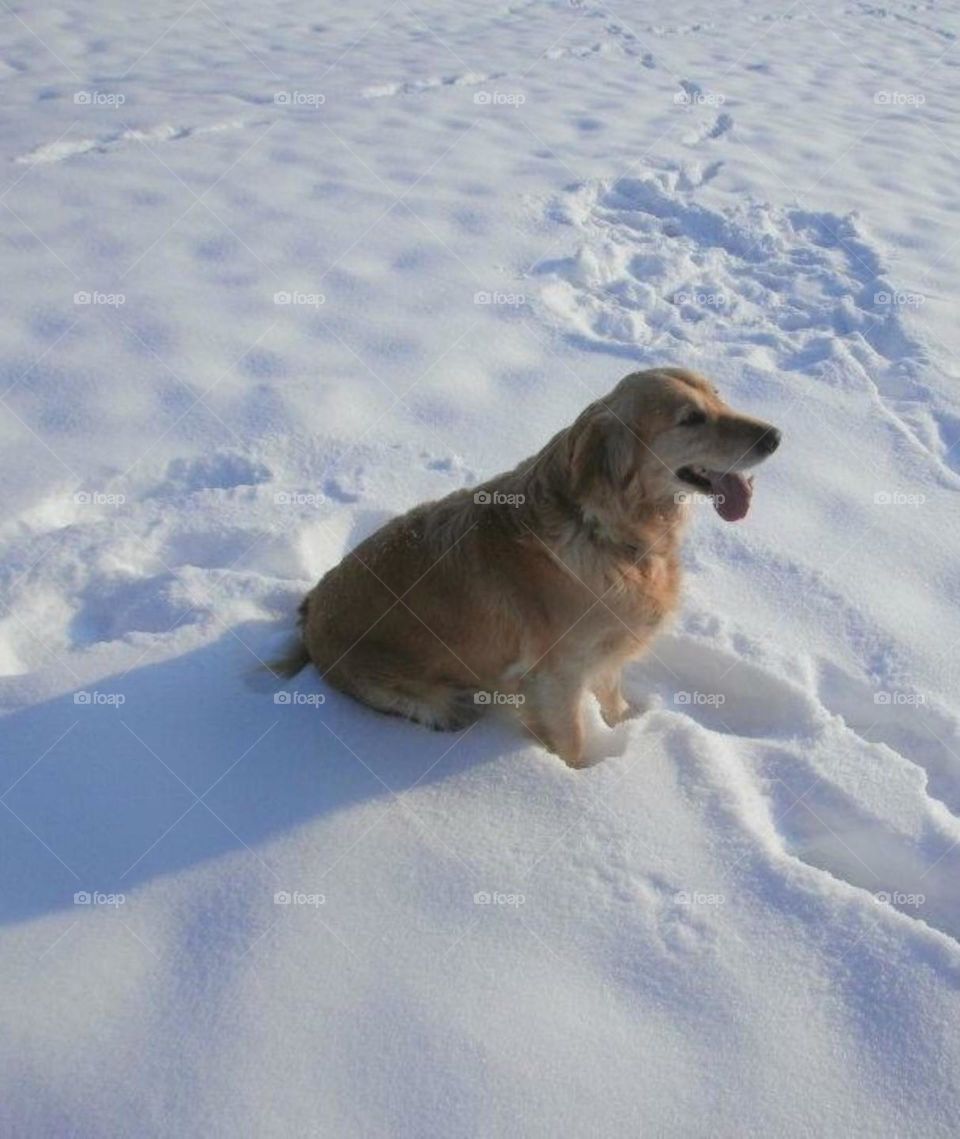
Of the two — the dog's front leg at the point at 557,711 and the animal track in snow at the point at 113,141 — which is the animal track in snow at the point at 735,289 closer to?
the dog's front leg at the point at 557,711

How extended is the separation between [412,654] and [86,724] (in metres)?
1.12

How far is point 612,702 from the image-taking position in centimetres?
360

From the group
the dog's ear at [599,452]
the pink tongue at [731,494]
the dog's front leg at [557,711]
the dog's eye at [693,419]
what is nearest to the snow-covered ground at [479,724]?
the dog's front leg at [557,711]

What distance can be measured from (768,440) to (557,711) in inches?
45.7

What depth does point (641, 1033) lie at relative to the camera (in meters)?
2.32

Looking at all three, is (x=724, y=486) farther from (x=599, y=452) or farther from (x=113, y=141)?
(x=113, y=141)

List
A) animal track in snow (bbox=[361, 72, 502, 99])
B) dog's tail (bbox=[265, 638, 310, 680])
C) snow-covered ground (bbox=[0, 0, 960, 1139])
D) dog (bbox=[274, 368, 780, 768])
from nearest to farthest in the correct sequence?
1. snow-covered ground (bbox=[0, 0, 960, 1139])
2. dog (bbox=[274, 368, 780, 768])
3. dog's tail (bbox=[265, 638, 310, 680])
4. animal track in snow (bbox=[361, 72, 502, 99])

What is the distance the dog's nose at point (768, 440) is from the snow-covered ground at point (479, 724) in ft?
3.39

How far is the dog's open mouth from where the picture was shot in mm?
2963

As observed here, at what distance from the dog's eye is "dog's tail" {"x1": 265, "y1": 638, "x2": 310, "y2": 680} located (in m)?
1.61

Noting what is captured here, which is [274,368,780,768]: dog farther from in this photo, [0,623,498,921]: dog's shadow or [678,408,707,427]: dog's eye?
[0,623,498,921]: dog's shadow

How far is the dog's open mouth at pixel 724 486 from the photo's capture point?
2.96 metres

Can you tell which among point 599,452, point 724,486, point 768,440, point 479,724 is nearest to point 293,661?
point 479,724

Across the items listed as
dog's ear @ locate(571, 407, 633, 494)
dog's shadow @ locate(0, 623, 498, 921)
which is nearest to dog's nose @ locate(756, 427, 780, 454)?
dog's ear @ locate(571, 407, 633, 494)
